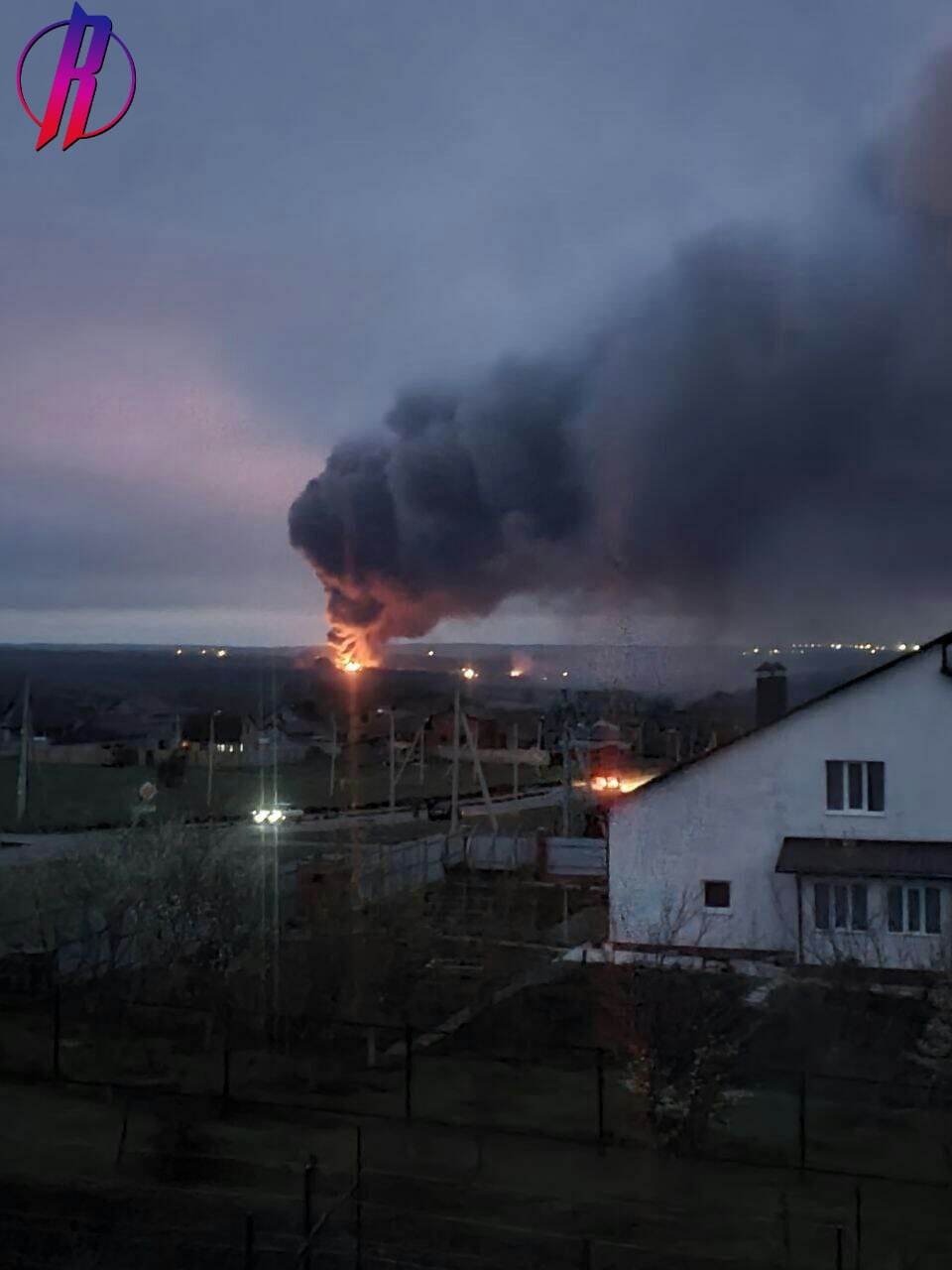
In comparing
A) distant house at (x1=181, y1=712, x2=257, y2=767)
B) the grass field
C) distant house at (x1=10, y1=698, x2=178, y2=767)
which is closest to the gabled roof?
the grass field

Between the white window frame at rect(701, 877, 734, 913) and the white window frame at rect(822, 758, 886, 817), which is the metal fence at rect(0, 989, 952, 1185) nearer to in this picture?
Answer: the white window frame at rect(701, 877, 734, 913)

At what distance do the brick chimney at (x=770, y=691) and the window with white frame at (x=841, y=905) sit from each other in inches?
358

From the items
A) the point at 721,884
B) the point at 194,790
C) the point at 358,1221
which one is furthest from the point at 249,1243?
the point at 194,790

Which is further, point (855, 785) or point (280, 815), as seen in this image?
point (280, 815)

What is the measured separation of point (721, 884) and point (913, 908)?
→ 375cm

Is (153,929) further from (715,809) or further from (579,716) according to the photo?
(579,716)

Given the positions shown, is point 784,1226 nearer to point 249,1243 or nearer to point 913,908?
point 249,1243

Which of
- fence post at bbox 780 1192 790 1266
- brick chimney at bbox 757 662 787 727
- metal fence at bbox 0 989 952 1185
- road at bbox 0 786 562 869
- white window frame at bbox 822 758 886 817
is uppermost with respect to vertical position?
brick chimney at bbox 757 662 787 727

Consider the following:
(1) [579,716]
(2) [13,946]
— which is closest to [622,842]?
(2) [13,946]

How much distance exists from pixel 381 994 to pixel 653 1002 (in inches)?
295

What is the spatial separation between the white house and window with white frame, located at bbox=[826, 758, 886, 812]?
3 centimetres

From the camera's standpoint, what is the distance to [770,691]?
1344 inches

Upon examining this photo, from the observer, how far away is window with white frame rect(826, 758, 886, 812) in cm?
2588

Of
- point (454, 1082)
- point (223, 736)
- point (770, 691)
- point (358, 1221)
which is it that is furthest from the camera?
point (223, 736)
